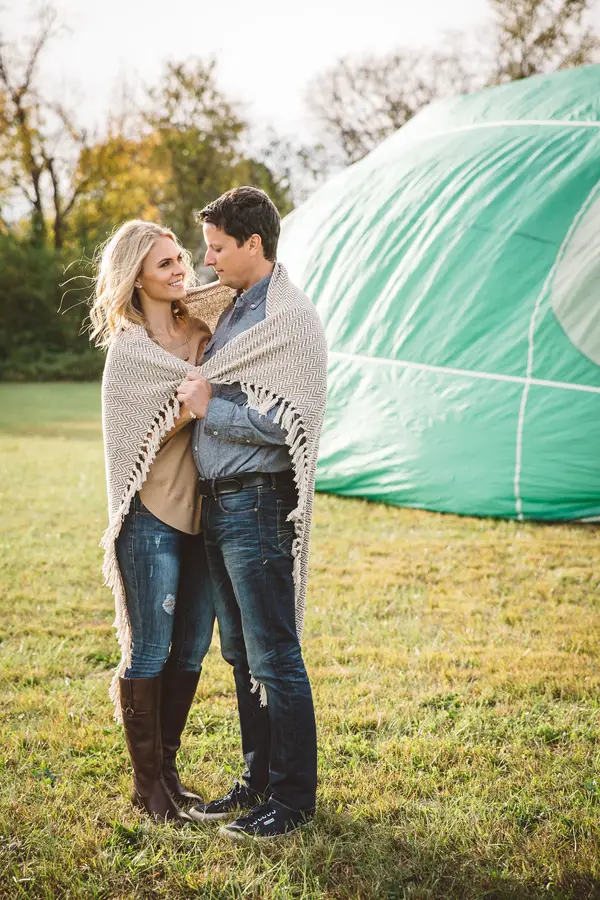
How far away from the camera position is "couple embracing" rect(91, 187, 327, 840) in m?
2.85

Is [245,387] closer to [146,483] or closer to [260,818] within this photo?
[146,483]

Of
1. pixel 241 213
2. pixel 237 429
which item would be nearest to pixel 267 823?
pixel 237 429

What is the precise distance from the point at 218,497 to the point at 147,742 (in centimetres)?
86

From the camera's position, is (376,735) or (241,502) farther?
(376,735)

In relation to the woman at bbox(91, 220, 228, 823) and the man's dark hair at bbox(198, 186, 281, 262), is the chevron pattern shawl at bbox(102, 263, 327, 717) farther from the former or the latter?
the man's dark hair at bbox(198, 186, 281, 262)

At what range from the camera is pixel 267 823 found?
2.85 metres

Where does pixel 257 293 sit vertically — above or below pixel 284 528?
above

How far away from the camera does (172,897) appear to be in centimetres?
260

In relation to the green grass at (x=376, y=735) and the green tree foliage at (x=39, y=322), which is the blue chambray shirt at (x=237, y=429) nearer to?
the green grass at (x=376, y=735)

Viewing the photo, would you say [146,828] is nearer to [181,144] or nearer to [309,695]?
[309,695]

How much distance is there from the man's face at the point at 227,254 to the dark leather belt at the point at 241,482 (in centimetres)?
64

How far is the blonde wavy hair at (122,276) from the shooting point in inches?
118

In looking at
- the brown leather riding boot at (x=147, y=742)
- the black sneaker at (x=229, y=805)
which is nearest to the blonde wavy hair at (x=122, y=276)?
the brown leather riding boot at (x=147, y=742)

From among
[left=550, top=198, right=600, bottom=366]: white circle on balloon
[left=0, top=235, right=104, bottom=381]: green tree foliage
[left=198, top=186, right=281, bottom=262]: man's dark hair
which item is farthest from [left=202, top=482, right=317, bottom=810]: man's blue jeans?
[left=0, top=235, right=104, bottom=381]: green tree foliage
